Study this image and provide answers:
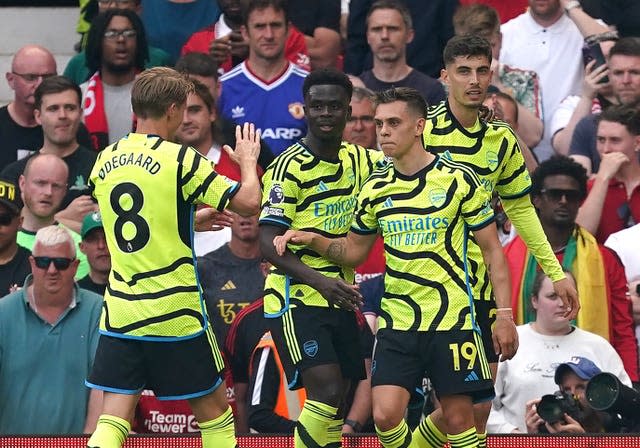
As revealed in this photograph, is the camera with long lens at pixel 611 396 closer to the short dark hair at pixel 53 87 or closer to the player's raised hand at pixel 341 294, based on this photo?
the player's raised hand at pixel 341 294

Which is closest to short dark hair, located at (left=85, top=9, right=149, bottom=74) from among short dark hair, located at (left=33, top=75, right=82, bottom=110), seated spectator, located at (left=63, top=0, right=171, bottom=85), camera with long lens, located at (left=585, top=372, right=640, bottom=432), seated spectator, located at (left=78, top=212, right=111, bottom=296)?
seated spectator, located at (left=63, top=0, right=171, bottom=85)

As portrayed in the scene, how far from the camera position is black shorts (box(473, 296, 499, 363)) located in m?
8.45

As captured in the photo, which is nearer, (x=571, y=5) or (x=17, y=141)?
(x=17, y=141)

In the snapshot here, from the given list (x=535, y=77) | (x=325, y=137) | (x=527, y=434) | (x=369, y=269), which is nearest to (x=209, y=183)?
(x=325, y=137)

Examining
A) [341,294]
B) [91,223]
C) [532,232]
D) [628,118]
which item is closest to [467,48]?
[532,232]

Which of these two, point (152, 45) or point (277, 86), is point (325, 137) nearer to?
point (277, 86)

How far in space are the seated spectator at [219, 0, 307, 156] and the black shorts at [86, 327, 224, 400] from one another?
3.86 m

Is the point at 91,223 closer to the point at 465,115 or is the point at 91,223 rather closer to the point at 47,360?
the point at 47,360

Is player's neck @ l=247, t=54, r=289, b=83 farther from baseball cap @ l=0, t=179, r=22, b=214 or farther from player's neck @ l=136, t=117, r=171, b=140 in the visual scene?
player's neck @ l=136, t=117, r=171, b=140

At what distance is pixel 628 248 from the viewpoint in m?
10.7

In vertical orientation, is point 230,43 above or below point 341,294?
above

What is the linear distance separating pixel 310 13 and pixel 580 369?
5.20 meters

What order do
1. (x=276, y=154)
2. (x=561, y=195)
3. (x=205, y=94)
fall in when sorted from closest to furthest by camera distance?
(x=561, y=195) < (x=205, y=94) < (x=276, y=154)

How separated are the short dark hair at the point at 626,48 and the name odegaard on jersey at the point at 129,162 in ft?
17.0
